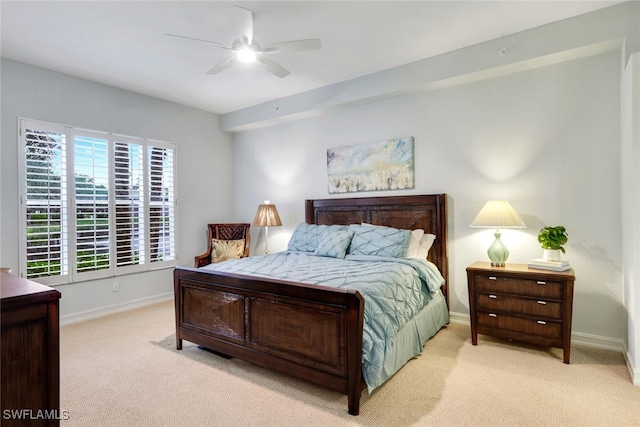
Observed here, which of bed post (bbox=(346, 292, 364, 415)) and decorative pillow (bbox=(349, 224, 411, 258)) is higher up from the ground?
decorative pillow (bbox=(349, 224, 411, 258))

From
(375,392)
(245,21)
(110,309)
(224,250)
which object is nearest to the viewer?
(375,392)

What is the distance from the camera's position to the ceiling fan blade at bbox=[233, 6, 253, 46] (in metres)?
2.74

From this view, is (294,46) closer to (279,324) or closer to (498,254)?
(279,324)

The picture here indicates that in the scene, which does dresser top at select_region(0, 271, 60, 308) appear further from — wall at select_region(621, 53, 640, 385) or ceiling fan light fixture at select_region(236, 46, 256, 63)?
wall at select_region(621, 53, 640, 385)

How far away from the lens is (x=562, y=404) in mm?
2238

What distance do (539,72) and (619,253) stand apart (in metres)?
1.82

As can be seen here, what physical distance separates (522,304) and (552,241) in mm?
613

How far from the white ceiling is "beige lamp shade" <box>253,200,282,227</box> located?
178 cm

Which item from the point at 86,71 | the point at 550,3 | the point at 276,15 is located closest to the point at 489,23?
the point at 550,3

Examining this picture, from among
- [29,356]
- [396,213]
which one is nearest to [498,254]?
[396,213]

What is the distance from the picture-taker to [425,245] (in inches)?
150

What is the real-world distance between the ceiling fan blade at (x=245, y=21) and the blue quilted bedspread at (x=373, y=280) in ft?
6.26

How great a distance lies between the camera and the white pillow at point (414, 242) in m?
3.76

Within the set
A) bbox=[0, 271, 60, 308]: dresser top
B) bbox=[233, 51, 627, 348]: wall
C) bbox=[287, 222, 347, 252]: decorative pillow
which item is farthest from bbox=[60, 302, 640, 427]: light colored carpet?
bbox=[287, 222, 347, 252]: decorative pillow
